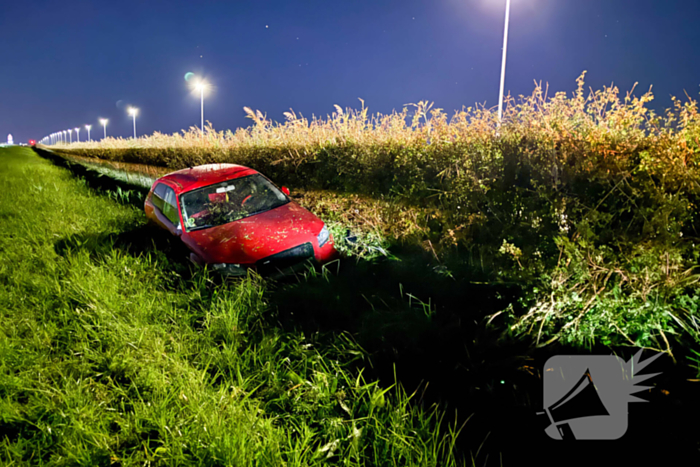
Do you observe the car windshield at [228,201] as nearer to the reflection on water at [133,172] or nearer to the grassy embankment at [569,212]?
the grassy embankment at [569,212]

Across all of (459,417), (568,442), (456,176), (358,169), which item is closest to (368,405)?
(459,417)

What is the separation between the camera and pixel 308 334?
348 cm

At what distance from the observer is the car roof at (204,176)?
5.88 m

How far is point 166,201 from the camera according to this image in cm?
607

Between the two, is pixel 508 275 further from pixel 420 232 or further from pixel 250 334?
pixel 250 334

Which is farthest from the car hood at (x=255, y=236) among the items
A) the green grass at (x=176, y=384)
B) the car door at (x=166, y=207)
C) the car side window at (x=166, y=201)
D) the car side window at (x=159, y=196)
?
the car side window at (x=159, y=196)

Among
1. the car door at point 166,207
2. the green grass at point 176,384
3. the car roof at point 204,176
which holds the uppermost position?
the car roof at point 204,176

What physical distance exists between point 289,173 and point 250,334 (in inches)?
172

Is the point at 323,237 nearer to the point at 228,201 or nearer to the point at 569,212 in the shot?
the point at 228,201

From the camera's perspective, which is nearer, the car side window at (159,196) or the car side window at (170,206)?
the car side window at (170,206)

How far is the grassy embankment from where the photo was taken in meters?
2.83

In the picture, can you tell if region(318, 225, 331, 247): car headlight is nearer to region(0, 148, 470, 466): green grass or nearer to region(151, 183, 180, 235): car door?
region(0, 148, 470, 466): green grass

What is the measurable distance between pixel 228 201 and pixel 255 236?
4.30 feet

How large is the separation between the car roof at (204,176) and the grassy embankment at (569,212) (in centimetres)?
257
